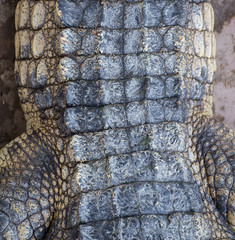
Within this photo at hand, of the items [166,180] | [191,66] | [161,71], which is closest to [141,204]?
[166,180]

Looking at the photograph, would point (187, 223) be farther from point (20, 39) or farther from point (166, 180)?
point (20, 39)

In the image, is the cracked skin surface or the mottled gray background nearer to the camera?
the cracked skin surface

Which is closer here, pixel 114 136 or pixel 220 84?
pixel 114 136

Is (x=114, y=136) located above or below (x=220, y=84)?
below

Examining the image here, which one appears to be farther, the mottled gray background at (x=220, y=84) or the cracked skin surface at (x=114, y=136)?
the mottled gray background at (x=220, y=84)
